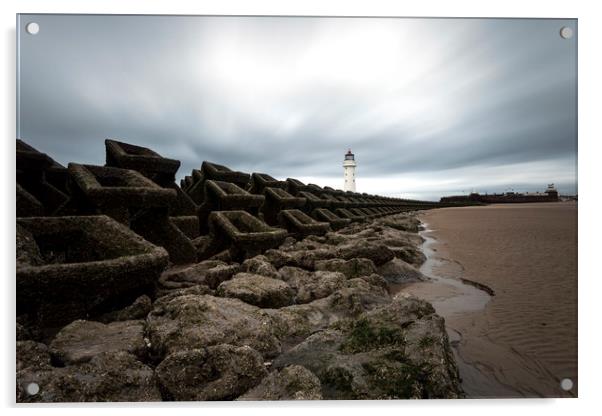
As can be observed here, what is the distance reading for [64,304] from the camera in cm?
340

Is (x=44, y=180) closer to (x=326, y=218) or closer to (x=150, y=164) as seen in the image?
(x=150, y=164)

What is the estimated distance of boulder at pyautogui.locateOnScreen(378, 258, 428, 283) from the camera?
6723mm

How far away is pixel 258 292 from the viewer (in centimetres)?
439

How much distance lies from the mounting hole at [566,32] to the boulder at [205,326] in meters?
4.90

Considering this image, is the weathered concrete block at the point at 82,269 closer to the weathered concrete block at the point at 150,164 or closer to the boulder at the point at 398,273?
the weathered concrete block at the point at 150,164

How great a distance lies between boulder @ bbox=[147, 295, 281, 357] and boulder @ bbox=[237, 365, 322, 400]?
1.52 ft

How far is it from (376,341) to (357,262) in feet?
9.16

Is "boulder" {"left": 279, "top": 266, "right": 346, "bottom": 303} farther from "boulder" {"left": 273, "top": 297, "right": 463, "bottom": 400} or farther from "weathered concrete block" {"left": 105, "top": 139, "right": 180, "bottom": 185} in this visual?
"weathered concrete block" {"left": 105, "top": 139, "right": 180, "bottom": 185}

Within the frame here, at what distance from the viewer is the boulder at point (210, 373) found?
9.02 ft

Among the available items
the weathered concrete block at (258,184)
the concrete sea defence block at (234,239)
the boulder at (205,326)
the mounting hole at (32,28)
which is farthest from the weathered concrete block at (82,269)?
the weathered concrete block at (258,184)

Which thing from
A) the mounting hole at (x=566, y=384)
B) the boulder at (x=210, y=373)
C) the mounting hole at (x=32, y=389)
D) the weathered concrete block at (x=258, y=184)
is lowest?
the mounting hole at (x=566, y=384)

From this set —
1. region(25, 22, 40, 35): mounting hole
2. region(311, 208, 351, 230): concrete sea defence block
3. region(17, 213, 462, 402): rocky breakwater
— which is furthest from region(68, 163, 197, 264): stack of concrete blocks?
region(311, 208, 351, 230): concrete sea defence block

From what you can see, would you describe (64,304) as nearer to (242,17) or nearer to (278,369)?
(278,369)
